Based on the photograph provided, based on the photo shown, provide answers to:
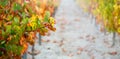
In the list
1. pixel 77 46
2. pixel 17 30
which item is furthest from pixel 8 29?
pixel 77 46

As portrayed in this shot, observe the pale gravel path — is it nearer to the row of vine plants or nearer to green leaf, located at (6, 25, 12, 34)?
the row of vine plants

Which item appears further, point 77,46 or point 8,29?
point 77,46

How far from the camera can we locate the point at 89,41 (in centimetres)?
1606

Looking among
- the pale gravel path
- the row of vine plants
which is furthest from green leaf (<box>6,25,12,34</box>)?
the pale gravel path

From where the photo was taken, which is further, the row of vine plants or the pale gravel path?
the pale gravel path

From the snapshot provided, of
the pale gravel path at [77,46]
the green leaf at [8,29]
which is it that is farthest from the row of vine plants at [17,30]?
the pale gravel path at [77,46]

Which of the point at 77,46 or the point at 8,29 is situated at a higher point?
the point at 8,29

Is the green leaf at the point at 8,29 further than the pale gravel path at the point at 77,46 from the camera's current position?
No

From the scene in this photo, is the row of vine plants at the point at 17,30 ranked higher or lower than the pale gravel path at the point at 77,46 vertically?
higher

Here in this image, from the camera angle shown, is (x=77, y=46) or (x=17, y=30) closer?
(x=17, y=30)

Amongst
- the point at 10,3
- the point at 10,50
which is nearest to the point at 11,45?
the point at 10,50

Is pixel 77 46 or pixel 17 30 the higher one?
pixel 17 30

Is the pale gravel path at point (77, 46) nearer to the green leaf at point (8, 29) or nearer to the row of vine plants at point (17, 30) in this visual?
the row of vine plants at point (17, 30)

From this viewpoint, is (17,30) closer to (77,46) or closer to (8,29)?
(8,29)
